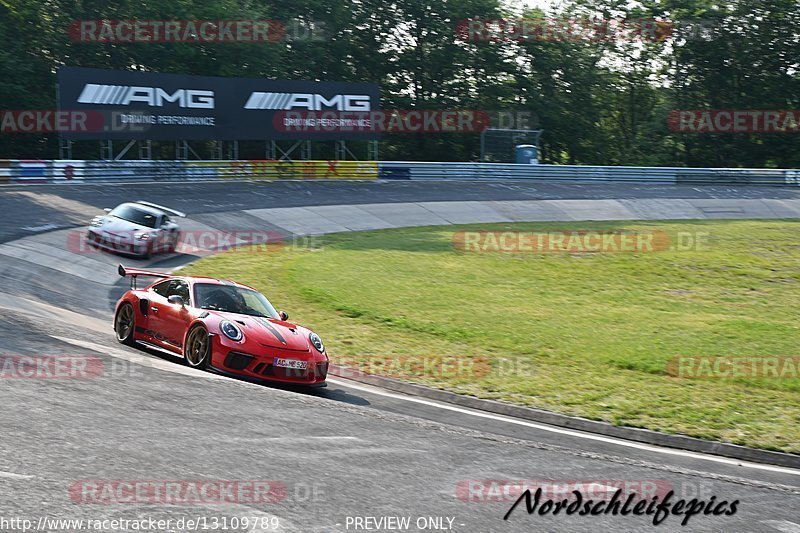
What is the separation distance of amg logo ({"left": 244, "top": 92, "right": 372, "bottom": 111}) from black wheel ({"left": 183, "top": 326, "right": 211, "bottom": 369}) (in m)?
28.4

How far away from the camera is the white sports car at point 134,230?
71.6ft

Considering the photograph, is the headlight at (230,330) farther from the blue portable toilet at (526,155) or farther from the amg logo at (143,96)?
the blue portable toilet at (526,155)

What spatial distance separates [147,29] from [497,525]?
144 ft

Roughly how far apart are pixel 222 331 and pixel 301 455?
395cm

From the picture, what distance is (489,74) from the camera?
5694 centimetres

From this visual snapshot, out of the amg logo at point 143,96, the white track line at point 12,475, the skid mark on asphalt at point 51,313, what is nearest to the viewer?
the white track line at point 12,475

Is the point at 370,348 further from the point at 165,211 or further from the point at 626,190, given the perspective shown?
the point at 626,190

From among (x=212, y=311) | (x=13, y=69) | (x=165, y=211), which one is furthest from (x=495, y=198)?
(x=212, y=311)

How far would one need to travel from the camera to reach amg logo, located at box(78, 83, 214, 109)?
34.5 meters

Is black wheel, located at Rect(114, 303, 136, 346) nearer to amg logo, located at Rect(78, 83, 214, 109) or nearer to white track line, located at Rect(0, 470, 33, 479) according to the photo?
white track line, located at Rect(0, 470, 33, 479)

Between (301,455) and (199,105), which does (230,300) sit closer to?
(301,455)

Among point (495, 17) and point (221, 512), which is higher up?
point (495, 17)

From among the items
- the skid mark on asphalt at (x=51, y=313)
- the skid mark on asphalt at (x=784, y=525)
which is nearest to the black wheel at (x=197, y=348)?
the skid mark on asphalt at (x=51, y=313)

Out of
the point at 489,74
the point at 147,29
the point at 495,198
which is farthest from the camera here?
the point at 489,74
